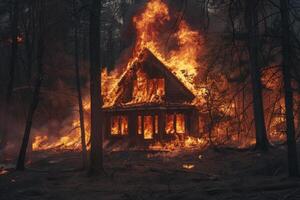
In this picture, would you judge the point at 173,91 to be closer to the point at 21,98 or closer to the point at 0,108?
the point at 21,98

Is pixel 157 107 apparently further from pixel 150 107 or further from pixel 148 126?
pixel 148 126

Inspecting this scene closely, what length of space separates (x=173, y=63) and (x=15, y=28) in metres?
13.5

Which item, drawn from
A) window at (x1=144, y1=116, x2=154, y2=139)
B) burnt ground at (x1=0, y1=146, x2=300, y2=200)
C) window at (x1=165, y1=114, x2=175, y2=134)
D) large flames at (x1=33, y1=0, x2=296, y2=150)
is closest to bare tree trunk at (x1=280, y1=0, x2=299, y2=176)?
burnt ground at (x1=0, y1=146, x2=300, y2=200)

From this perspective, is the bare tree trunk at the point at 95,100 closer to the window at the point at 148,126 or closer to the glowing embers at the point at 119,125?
the window at the point at 148,126

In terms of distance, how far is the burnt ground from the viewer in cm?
1200

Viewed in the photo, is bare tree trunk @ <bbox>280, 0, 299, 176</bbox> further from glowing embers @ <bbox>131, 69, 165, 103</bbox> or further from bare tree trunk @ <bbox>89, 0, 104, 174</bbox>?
glowing embers @ <bbox>131, 69, 165, 103</bbox>

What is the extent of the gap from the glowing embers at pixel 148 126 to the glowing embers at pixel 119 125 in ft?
4.56

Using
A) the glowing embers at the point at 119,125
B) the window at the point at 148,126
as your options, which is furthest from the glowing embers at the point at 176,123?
the glowing embers at the point at 119,125

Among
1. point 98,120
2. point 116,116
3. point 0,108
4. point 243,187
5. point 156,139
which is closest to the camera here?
point 243,187

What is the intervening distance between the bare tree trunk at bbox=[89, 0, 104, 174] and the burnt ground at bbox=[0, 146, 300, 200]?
0.79 metres

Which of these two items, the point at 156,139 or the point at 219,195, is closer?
the point at 219,195

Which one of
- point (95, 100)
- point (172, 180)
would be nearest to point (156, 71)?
point (95, 100)

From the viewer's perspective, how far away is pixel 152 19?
38750 mm

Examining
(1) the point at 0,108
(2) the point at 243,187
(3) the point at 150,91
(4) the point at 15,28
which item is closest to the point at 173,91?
(3) the point at 150,91
